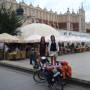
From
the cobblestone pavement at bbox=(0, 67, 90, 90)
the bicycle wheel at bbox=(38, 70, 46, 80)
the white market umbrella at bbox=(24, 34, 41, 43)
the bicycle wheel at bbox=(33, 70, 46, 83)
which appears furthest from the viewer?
the white market umbrella at bbox=(24, 34, 41, 43)

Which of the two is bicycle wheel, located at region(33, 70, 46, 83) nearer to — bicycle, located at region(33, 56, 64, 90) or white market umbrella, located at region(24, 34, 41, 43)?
bicycle, located at region(33, 56, 64, 90)

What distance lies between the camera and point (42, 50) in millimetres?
14383

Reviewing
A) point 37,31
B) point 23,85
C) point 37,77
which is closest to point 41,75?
point 37,77

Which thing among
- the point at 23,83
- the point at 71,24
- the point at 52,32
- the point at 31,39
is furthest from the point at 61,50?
the point at 71,24

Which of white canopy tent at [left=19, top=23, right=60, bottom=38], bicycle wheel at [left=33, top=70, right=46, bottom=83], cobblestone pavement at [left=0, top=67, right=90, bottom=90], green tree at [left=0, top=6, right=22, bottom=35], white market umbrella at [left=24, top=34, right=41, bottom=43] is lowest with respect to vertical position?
cobblestone pavement at [left=0, top=67, right=90, bottom=90]

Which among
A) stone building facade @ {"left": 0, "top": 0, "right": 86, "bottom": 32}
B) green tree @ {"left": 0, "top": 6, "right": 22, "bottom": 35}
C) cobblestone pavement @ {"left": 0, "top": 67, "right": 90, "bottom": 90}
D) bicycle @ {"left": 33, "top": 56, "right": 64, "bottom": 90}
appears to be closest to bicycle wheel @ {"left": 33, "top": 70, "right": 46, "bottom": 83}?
bicycle @ {"left": 33, "top": 56, "right": 64, "bottom": 90}

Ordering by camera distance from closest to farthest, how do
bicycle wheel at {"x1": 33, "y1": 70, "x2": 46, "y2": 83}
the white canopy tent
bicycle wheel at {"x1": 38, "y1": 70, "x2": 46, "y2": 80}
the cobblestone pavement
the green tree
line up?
1. the cobblestone pavement
2. bicycle wheel at {"x1": 38, "y1": 70, "x2": 46, "y2": 80}
3. bicycle wheel at {"x1": 33, "y1": 70, "x2": 46, "y2": 83}
4. the white canopy tent
5. the green tree

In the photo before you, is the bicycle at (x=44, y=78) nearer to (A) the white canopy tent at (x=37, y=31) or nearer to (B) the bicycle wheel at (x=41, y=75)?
(B) the bicycle wheel at (x=41, y=75)

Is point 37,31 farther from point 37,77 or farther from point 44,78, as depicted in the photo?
point 44,78

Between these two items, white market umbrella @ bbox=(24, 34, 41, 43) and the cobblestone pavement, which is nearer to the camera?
the cobblestone pavement

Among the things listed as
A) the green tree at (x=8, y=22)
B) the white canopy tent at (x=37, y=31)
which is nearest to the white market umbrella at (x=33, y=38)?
the white canopy tent at (x=37, y=31)

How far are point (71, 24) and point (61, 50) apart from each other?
127 ft

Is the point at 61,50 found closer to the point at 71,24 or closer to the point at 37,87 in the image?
the point at 37,87

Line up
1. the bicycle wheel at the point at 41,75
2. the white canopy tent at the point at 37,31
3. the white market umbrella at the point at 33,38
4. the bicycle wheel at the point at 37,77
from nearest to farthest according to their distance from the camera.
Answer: the bicycle wheel at the point at 41,75 < the bicycle wheel at the point at 37,77 < the white market umbrella at the point at 33,38 < the white canopy tent at the point at 37,31
